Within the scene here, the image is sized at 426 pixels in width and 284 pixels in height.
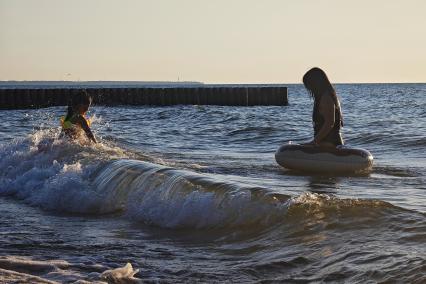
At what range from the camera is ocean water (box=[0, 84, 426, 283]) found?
19.1ft

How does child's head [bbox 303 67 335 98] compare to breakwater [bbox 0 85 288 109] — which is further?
breakwater [bbox 0 85 288 109]

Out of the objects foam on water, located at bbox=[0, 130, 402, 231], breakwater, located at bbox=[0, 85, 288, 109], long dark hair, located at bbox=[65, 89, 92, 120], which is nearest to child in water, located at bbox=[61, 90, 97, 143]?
long dark hair, located at bbox=[65, 89, 92, 120]

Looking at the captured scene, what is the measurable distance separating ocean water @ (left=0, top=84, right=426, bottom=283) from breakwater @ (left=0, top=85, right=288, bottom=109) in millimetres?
30470

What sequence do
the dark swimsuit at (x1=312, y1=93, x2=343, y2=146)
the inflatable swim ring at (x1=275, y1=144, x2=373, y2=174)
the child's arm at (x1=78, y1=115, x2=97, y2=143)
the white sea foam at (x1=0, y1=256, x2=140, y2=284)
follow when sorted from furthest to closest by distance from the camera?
1. the child's arm at (x1=78, y1=115, x2=97, y2=143)
2. the dark swimsuit at (x1=312, y1=93, x2=343, y2=146)
3. the inflatable swim ring at (x1=275, y1=144, x2=373, y2=174)
4. the white sea foam at (x1=0, y1=256, x2=140, y2=284)

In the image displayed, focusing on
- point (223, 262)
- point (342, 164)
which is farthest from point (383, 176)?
point (223, 262)

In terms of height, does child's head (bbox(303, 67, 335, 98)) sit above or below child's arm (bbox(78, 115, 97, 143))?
above

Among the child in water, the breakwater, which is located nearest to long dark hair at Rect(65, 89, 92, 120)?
the child in water

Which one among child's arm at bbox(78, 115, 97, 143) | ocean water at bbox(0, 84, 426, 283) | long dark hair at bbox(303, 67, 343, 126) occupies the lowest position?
ocean water at bbox(0, 84, 426, 283)

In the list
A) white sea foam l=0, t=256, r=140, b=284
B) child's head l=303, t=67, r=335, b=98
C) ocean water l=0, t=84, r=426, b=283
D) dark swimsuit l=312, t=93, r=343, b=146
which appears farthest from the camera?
dark swimsuit l=312, t=93, r=343, b=146

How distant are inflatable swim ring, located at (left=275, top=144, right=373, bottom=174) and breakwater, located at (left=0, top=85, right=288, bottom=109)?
109ft

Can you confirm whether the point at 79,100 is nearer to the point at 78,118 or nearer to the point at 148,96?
the point at 78,118

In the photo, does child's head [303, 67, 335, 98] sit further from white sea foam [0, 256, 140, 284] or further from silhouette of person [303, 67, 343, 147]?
white sea foam [0, 256, 140, 284]

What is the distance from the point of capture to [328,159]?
38.9ft

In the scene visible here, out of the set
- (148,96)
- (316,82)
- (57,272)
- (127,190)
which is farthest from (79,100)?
(148,96)
